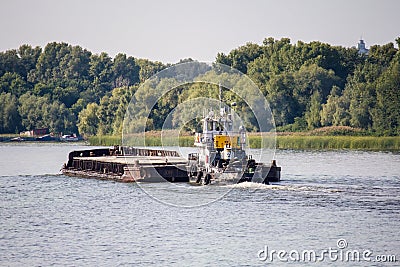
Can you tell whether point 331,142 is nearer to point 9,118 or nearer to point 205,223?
point 205,223

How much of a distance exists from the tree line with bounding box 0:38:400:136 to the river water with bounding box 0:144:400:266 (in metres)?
41.4

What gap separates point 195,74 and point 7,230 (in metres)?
76.4

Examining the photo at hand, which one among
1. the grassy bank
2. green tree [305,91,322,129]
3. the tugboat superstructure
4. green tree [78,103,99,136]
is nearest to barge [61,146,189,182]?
the tugboat superstructure

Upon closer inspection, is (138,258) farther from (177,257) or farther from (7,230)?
(7,230)

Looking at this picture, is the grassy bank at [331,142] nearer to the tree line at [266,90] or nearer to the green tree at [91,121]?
the tree line at [266,90]

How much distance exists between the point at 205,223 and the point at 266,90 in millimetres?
70385

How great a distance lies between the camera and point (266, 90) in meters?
105

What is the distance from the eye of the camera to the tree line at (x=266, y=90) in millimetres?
93812

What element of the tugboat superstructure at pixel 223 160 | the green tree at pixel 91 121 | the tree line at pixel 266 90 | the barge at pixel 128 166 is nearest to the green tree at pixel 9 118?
the tree line at pixel 266 90

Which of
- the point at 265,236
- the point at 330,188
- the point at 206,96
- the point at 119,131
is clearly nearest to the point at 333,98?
the point at 206,96

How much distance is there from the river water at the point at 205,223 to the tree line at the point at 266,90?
4143 cm

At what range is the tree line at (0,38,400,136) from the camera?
93.8 metres

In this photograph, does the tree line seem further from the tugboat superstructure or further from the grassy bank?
the tugboat superstructure

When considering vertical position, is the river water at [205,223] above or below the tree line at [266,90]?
below
